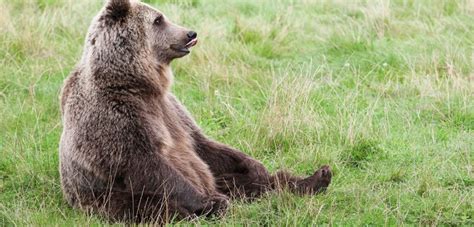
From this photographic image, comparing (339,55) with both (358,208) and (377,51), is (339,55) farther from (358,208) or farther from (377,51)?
(358,208)

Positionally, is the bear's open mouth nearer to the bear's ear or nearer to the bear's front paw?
the bear's ear

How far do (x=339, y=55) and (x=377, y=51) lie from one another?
41 cm

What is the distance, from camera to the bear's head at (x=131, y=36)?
16.8ft

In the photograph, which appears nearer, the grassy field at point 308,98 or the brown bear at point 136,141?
the brown bear at point 136,141

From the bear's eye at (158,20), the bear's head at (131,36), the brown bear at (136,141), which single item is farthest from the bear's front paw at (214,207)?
the bear's eye at (158,20)

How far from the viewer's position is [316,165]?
19.7ft

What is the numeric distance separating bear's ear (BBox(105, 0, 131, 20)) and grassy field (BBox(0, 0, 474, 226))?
50.9 inches

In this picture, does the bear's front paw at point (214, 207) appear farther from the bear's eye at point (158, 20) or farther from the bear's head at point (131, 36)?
the bear's eye at point (158, 20)

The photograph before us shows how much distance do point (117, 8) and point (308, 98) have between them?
227 cm

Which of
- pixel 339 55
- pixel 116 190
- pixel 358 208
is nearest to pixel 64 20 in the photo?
pixel 339 55

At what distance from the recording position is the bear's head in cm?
511

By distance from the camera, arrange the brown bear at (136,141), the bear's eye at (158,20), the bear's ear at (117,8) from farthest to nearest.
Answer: the bear's eye at (158,20) → the bear's ear at (117,8) → the brown bear at (136,141)

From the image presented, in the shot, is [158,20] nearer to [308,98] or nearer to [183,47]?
[183,47]

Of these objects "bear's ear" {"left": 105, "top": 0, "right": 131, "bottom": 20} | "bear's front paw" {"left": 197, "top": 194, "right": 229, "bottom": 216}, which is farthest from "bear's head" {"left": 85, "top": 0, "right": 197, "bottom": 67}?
"bear's front paw" {"left": 197, "top": 194, "right": 229, "bottom": 216}
